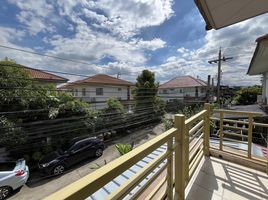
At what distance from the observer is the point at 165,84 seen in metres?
25.5

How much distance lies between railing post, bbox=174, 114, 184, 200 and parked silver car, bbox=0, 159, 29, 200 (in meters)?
5.06

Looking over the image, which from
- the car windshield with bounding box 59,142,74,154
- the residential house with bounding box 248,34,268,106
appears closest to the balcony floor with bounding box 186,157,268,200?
the residential house with bounding box 248,34,268,106

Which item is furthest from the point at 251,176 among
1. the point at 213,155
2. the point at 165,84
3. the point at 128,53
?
the point at 165,84

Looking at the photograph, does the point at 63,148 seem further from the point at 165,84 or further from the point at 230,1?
the point at 165,84

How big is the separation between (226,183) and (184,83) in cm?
2165

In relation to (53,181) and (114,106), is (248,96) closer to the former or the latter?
(114,106)

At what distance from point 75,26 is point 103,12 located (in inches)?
52.0

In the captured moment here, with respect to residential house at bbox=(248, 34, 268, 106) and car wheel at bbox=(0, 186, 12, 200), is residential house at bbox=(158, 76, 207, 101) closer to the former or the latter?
residential house at bbox=(248, 34, 268, 106)

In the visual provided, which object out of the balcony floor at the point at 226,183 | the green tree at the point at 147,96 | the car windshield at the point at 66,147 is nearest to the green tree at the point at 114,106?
the green tree at the point at 147,96

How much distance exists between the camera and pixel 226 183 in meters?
1.93

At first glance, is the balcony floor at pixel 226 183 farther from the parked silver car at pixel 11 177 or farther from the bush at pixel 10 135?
the bush at pixel 10 135

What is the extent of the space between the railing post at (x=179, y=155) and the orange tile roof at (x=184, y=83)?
20864mm

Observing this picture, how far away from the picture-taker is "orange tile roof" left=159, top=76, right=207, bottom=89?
70.2ft

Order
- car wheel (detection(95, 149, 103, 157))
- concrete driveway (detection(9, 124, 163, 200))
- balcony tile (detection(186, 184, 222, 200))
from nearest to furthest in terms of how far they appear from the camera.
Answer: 1. balcony tile (detection(186, 184, 222, 200))
2. concrete driveway (detection(9, 124, 163, 200))
3. car wheel (detection(95, 149, 103, 157))
